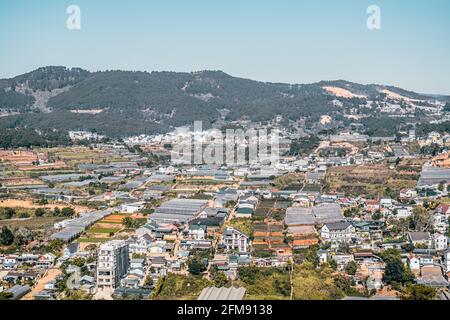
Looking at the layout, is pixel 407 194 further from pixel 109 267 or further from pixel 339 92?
pixel 339 92

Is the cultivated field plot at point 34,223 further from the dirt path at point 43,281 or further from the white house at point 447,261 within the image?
the white house at point 447,261

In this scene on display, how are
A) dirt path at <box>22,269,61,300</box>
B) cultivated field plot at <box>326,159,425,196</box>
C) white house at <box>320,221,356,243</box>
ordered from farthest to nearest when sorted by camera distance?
cultivated field plot at <box>326,159,425,196</box>, white house at <box>320,221,356,243</box>, dirt path at <box>22,269,61,300</box>

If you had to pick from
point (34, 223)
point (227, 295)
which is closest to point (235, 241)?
point (34, 223)

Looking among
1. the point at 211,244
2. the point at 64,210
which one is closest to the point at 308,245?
the point at 211,244

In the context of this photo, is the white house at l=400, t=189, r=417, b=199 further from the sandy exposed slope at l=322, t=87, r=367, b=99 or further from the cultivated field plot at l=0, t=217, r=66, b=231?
the sandy exposed slope at l=322, t=87, r=367, b=99

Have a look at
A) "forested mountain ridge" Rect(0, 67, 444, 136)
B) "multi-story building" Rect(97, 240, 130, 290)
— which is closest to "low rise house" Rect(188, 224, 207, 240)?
"multi-story building" Rect(97, 240, 130, 290)
